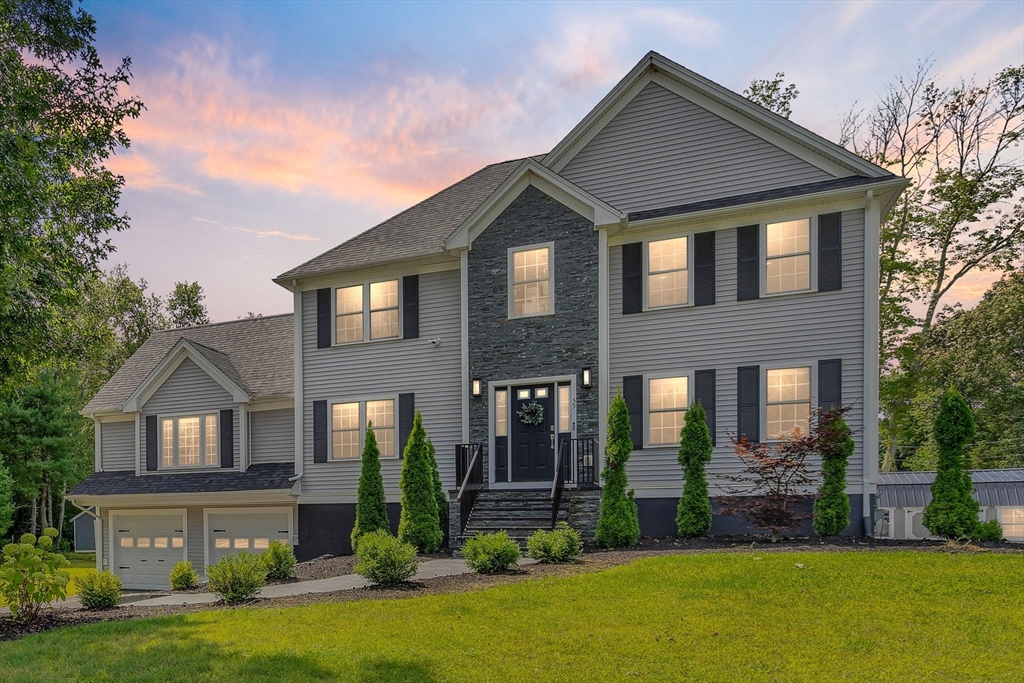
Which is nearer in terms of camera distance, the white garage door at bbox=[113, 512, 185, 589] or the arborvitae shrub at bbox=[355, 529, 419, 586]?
the arborvitae shrub at bbox=[355, 529, 419, 586]

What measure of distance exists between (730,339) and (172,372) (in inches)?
566

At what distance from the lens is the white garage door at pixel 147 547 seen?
1867 centimetres

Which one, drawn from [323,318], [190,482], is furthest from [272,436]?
[323,318]

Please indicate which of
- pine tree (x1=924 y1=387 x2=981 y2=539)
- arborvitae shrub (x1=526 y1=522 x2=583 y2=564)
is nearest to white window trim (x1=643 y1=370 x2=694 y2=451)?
arborvitae shrub (x1=526 y1=522 x2=583 y2=564)

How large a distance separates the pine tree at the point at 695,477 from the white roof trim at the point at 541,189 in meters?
4.19

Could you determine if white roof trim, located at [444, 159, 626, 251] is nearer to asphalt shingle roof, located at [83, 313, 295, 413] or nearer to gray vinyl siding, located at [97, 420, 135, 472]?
asphalt shingle roof, located at [83, 313, 295, 413]

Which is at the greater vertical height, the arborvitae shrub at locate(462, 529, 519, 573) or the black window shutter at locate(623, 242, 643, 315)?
the black window shutter at locate(623, 242, 643, 315)

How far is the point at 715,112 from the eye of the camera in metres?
14.2

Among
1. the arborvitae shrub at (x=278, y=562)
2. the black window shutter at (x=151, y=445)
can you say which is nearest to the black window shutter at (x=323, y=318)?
the black window shutter at (x=151, y=445)

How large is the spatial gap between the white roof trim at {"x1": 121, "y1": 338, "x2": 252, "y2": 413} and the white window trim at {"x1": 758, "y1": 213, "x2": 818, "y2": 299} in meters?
12.5

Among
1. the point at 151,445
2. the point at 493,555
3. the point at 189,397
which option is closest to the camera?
the point at 493,555

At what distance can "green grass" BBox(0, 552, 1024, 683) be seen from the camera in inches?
244

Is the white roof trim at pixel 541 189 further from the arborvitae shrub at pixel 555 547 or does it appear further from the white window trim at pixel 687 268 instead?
the arborvitae shrub at pixel 555 547

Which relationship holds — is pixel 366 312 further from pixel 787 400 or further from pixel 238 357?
pixel 787 400
